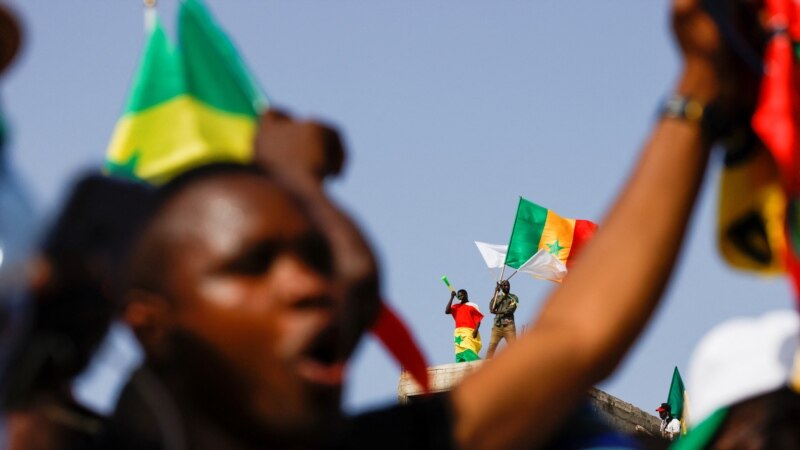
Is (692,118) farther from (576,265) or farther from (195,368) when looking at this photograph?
(195,368)

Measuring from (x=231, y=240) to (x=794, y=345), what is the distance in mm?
1468

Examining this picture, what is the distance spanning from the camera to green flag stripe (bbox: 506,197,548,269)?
15992 mm

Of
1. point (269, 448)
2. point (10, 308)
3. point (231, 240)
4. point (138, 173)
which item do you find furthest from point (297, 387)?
point (138, 173)

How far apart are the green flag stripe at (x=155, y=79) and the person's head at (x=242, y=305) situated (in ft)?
4.09

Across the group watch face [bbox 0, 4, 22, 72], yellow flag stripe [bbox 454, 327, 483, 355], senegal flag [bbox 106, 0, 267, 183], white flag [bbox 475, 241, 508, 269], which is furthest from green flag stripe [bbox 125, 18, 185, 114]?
white flag [bbox 475, 241, 508, 269]

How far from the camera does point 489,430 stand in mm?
1879

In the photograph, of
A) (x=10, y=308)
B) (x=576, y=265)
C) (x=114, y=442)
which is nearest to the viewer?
(x=10, y=308)

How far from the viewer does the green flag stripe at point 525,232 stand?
52.5 feet

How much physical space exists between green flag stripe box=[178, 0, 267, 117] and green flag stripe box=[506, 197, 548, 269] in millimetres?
12672

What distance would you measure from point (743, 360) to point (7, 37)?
67.4 inches

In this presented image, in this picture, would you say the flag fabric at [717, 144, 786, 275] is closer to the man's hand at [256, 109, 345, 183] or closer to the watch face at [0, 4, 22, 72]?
the man's hand at [256, 109, 345, 183]

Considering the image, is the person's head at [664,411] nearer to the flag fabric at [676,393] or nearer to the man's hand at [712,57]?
the flag fabric at [676,393]

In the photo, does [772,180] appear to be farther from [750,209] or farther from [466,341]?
[466,341]

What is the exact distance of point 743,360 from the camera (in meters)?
2.73
